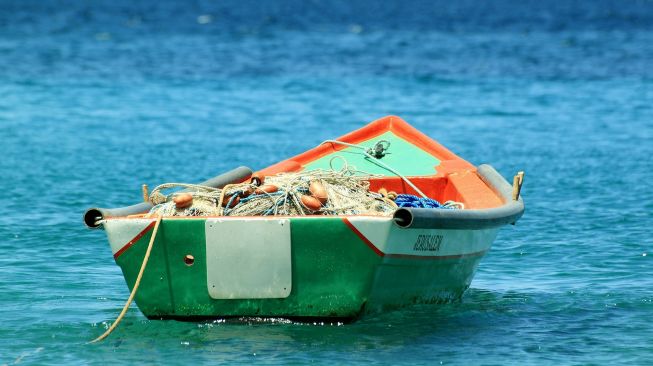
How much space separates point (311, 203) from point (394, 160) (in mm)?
2963

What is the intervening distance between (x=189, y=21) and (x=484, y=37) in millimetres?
20670

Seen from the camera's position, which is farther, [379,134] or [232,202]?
[379,134]

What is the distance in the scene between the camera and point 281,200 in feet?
A: 26.6

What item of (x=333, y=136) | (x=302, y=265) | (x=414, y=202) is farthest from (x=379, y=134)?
(x=333, y=136)

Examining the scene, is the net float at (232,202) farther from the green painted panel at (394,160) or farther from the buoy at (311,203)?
the green painted panel at (394,160)

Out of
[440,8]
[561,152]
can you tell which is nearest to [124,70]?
[561,152]

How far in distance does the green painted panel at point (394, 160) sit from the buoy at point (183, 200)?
97.5 inches

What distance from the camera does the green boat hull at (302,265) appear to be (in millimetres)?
7457

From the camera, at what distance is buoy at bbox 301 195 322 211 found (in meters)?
8.08

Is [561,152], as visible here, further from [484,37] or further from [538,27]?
[538,27]

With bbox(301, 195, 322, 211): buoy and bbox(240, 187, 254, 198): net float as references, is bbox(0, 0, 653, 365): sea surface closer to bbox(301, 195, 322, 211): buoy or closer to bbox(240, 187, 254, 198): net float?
bbox(301, 195, 322, 211): buoy

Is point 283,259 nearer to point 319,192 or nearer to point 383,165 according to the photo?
point 319,192

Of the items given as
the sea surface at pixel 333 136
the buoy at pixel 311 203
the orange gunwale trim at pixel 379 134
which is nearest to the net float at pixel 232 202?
the buoy at pixel 311 203

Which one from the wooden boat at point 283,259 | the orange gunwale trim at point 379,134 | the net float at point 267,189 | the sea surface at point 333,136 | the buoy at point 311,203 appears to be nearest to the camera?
the wooden boat at point 283,259
